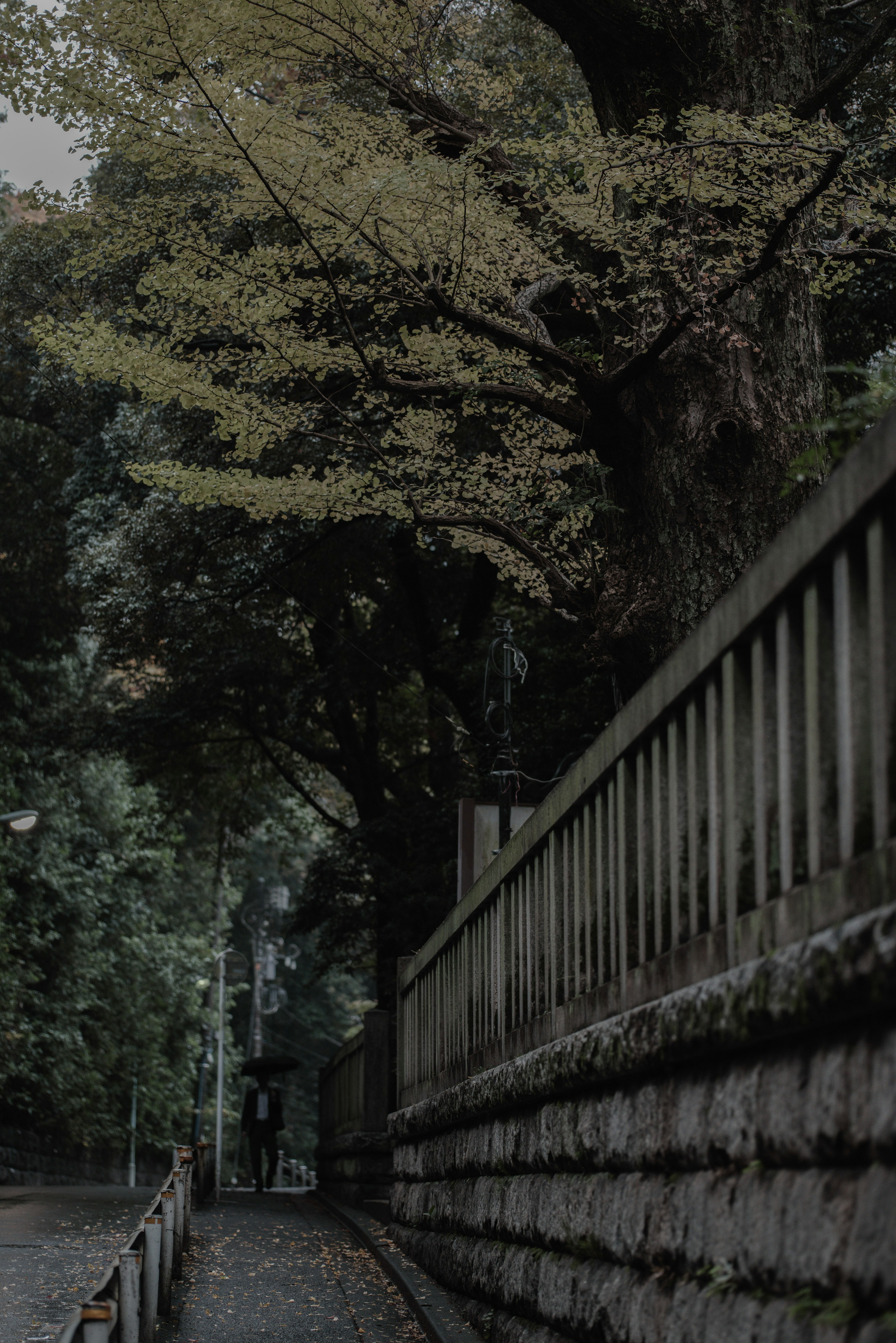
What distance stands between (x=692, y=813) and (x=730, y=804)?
1.29ft

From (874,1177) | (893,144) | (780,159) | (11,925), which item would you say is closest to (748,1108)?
(874,1177)

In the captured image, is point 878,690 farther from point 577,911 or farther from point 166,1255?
point 166,1255

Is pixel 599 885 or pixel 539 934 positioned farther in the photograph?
pixel 539 934

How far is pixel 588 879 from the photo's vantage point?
17.5 feet

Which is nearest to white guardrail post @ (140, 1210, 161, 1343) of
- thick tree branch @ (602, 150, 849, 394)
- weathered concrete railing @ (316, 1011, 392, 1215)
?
thick tree branch @ (602, 150, 849, 394)

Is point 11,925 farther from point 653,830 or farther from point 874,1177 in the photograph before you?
point 874,1177

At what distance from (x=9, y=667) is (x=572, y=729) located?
13.5 metres

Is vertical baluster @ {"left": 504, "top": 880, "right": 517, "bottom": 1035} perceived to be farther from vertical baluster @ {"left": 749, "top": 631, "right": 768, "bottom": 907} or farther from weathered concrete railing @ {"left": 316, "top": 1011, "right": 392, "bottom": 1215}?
weathered concrete railing @ {"left": 316, "top": 1011, "right": 392, "bottom": 1215}

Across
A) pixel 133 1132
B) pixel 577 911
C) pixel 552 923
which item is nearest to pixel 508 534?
pixel 552 923

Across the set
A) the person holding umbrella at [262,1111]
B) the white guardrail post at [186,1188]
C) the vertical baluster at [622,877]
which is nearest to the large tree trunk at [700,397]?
the vertical baluster at [622,877]

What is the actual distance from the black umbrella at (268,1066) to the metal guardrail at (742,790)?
1601 cm

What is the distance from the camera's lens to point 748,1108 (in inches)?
129

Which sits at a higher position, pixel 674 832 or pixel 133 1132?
pixel 674 832

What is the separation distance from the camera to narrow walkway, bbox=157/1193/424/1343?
22.3ft
